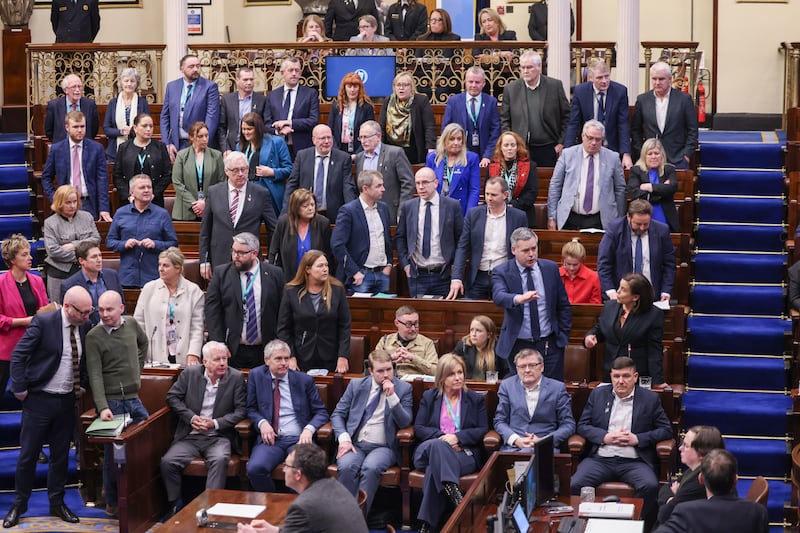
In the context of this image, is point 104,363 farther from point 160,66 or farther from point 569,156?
point 160,66

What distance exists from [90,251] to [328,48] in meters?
4.25

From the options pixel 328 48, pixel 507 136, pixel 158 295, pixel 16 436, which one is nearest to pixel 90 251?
pixel 158 295

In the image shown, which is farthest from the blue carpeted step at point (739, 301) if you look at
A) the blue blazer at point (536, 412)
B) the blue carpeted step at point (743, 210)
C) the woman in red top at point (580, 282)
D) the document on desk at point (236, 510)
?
the document on desk at point (236, 510)

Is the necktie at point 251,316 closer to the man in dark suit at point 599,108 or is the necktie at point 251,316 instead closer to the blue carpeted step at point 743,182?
the man in dark suit at point 599,108

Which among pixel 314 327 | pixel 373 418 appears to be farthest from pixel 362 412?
pixel 314 327

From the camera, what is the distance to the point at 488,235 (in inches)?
364

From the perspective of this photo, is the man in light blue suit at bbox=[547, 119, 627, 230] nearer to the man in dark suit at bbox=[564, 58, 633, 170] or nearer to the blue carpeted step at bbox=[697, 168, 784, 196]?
the man in dark suit at bbox=[564, 58, 633, 170]

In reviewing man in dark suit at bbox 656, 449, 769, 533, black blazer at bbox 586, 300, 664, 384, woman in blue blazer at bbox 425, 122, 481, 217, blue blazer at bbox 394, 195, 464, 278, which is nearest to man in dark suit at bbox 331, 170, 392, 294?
blue blazer at bbox 394, 195, 464, 278

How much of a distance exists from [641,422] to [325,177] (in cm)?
322

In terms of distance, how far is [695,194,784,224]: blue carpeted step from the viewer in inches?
453

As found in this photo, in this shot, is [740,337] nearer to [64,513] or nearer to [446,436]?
[446,436]

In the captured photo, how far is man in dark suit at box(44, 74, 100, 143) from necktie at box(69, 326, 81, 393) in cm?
361

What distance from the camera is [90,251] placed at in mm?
8875

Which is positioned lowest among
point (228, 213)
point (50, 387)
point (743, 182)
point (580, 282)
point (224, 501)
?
point (224, 501)
